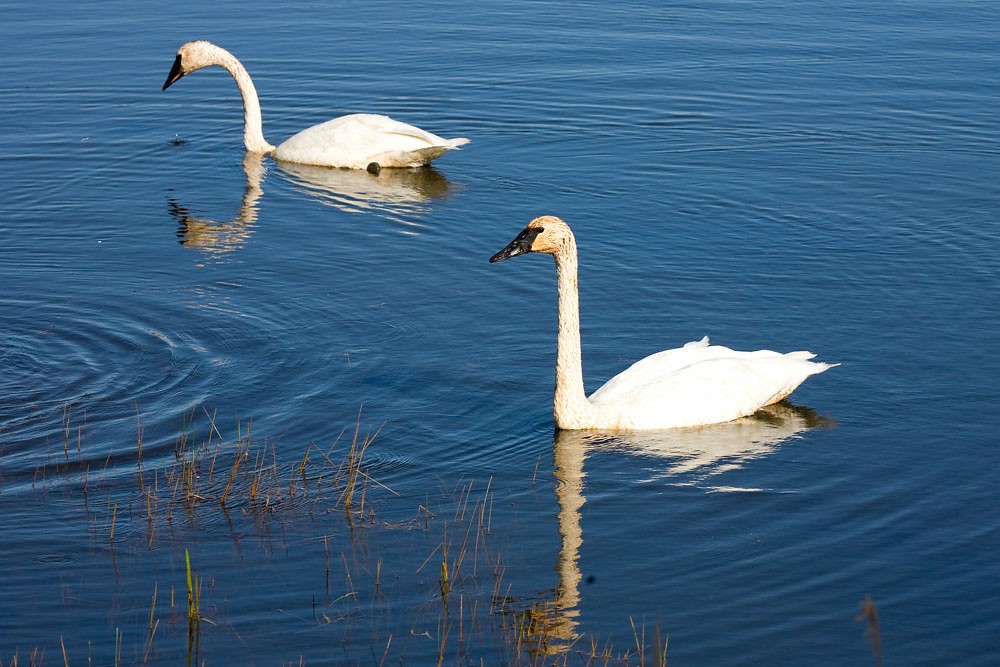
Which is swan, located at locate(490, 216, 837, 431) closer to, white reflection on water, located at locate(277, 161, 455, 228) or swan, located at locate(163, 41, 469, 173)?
white reflection on water, located at locate(277, 161, 455, 228)

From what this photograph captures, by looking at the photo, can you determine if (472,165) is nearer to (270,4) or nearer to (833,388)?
(833,388)

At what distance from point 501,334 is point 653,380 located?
85.2 inches

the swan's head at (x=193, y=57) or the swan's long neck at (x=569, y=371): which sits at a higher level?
the swan's head at (x=193, y=57)

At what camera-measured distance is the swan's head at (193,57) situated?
20.4m

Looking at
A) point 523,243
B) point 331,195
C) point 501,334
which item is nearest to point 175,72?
point 331,195

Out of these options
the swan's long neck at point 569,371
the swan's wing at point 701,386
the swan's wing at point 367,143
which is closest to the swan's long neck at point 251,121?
the swan's wing at point 367,143

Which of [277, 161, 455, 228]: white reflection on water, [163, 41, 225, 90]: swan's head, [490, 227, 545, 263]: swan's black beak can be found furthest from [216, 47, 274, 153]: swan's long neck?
[490, 227, 545, 263]: swan's black beak

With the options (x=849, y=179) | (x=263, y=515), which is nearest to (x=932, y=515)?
(x=263, y=515)

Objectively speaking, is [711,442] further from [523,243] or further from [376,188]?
[376,188]

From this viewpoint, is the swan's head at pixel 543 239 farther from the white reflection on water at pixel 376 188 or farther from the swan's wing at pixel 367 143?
the swan's wing at pixel 367 143

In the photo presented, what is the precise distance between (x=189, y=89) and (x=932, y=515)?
1627cm

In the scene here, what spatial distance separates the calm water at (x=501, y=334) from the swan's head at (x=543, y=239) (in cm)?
120

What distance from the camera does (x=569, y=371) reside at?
34.2ft

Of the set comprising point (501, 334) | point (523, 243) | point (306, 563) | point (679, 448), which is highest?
point (523, 243)
